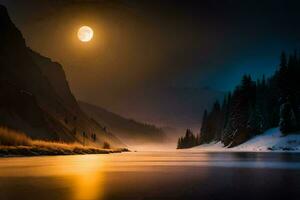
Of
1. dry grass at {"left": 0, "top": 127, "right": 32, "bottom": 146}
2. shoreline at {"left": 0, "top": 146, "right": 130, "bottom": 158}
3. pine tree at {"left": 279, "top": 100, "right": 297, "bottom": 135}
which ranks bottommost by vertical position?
shoreline at {"left": 0, "top": 146, "right": 130, "bottom": 158}

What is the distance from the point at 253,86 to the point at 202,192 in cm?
11574

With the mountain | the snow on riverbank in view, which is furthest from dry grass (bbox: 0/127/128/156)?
the snow on riverbank

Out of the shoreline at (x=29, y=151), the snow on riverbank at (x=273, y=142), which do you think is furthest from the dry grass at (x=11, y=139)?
the snow on riverbank at (x=273, y=142)

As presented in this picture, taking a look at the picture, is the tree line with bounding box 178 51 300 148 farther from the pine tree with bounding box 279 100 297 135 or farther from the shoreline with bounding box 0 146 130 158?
the shoreline with bounding box 0 146 130 158

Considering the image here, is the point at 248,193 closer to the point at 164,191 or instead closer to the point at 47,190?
the point at 164,191

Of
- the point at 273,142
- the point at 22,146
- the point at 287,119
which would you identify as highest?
the point at 287,119

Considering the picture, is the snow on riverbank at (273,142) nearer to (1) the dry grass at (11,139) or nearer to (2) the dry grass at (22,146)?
(2) the dry grass at (22,146)

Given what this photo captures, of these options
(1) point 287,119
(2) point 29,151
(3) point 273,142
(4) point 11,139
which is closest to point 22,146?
(2) point 29,151

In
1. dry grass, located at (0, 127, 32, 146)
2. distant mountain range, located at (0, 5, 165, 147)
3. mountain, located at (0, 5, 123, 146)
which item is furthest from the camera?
mountain, located at (0, 5, 123, 146)

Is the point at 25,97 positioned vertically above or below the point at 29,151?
above

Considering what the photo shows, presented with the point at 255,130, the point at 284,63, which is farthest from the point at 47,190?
the point at 255,130

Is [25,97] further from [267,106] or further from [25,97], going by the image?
[267,106]

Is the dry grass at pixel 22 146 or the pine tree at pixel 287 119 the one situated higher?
the pine tree at pixel 287 119

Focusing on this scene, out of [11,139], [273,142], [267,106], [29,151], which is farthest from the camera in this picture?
[267,106]
